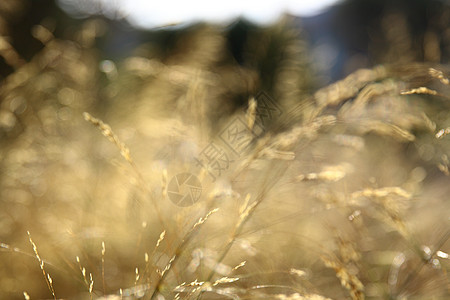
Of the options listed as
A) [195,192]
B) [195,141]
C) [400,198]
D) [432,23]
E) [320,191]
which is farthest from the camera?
[432,23]

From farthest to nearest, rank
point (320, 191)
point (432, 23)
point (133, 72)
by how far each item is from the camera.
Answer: point (432, 23), point (133, 72), point (320, 191)

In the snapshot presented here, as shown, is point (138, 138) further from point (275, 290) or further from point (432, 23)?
point (432, 23)

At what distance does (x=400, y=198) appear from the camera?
1110mm

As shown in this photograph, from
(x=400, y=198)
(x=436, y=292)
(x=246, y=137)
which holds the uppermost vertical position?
(x=246, y=137)

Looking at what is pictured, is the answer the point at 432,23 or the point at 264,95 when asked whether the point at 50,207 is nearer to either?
the point at 264,95

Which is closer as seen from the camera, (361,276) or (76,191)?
(361,276)

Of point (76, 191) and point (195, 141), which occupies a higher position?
point (195, 141)

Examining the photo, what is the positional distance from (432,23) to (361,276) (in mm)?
1443

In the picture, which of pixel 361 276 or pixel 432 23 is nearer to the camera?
pixel 361 276

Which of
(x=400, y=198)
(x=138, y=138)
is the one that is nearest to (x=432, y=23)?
(x=400, y=198)

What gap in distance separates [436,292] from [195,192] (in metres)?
0.68

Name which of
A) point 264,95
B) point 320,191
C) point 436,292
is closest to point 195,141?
point 264,95

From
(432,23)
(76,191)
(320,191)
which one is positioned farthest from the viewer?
(432,23)

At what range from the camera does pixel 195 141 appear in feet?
4.56
